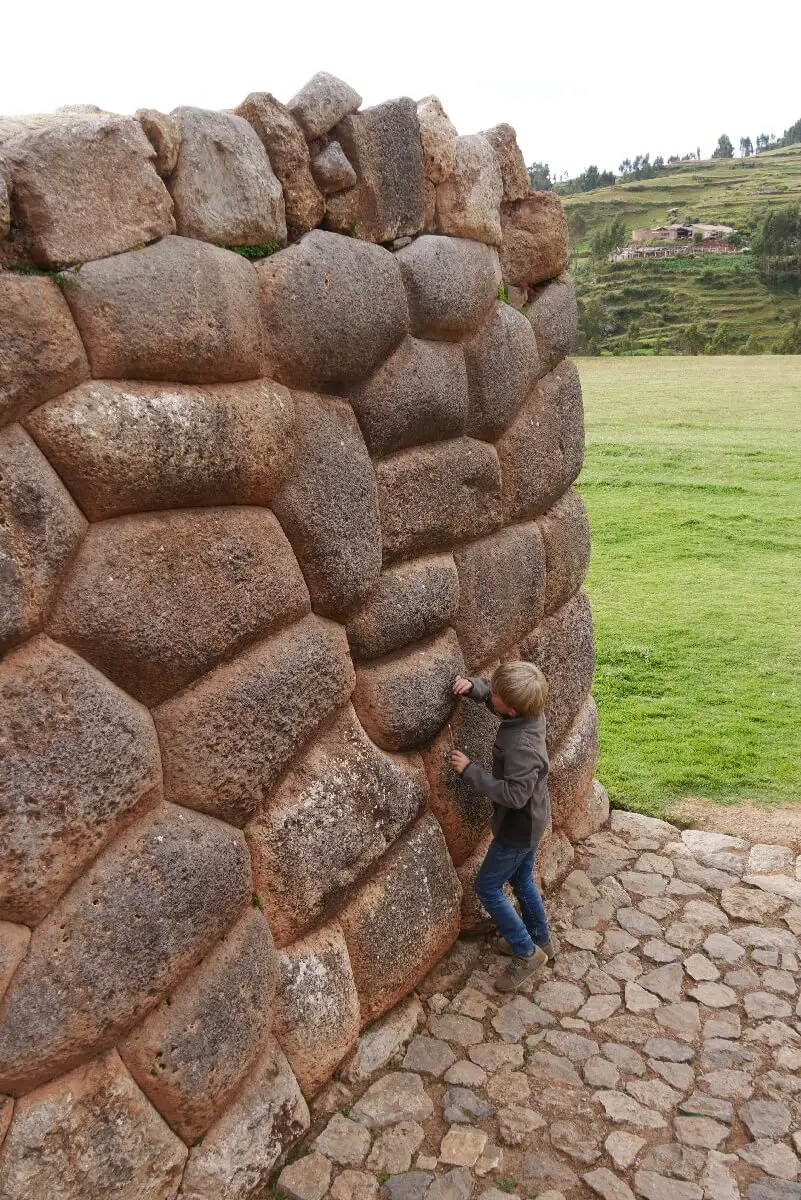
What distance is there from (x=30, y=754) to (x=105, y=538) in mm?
623

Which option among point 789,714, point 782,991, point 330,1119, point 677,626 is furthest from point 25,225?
point 677,626

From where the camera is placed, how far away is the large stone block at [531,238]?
488cm

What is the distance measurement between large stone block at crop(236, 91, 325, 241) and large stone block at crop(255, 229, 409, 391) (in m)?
0.08

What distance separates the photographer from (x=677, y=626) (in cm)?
948

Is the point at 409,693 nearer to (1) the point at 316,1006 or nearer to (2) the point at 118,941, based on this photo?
(1) the point at 316,1006

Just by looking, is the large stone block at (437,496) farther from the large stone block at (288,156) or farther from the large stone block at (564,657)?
the large stone block at (288,156)

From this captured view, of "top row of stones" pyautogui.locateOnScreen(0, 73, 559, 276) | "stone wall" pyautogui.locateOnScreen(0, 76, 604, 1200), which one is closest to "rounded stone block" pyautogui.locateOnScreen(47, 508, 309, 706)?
"stone wall" pyautogui.locateOnScreen(0, 76, 604, 1200)

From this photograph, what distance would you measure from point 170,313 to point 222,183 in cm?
53

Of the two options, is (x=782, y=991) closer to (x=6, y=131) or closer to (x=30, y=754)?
(x=30, y=754)

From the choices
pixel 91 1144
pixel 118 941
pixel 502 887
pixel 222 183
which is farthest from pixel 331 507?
pixel 91 1144

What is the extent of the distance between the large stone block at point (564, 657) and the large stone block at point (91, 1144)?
2.72m

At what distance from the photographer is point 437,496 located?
13.9ft

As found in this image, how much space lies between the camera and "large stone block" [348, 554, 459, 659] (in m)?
3.89

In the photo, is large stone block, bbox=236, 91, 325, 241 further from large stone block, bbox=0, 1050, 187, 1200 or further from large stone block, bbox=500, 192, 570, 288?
large stone block, bbox=0, 1050, 187, 1200
